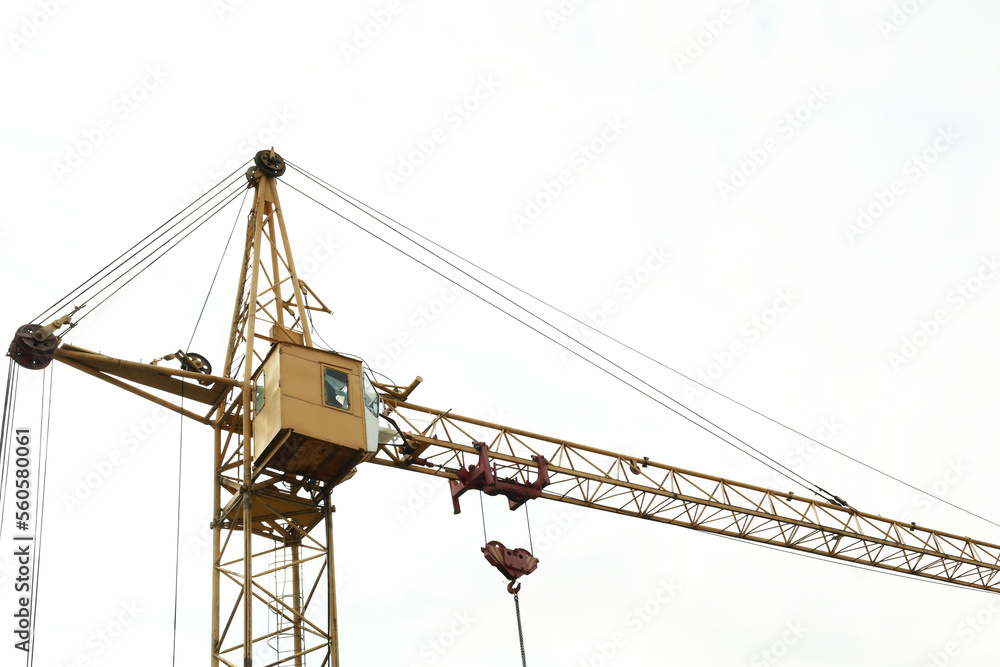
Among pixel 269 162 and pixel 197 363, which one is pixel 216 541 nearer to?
pixel 197 363

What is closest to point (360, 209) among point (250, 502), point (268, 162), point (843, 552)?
point (268, 162)

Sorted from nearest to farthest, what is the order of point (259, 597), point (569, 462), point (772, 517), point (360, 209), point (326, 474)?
1. point (259, 597)
2. point (326, 474)
3. point (569, 462)
4. point (360, 209)
5. point (772, 517)

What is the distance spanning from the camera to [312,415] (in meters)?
25.6

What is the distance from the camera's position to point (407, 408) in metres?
31.1

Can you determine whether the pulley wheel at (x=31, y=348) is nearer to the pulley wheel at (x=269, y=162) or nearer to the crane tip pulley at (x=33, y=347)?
the crane tip pulley at (x=33, y=347)

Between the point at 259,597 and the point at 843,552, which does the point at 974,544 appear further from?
the point at 259,597

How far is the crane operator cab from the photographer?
25359 millimetres

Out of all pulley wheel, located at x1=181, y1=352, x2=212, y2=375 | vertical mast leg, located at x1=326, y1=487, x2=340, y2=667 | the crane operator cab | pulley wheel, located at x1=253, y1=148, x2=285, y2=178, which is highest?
pulley wheel, located at x1=253, y1=148, x2=285, y2=178

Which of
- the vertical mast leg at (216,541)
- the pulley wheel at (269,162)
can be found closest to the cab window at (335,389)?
the vertical mast leg at (216,541)

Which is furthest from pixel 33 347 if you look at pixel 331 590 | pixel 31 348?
pixel 331 590

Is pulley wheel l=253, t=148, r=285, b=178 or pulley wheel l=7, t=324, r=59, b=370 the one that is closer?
pulley wheel l=7, t=324, r=59, b=370

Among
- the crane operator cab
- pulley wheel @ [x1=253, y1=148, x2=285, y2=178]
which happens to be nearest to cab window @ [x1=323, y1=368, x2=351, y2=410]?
the crane operator cab

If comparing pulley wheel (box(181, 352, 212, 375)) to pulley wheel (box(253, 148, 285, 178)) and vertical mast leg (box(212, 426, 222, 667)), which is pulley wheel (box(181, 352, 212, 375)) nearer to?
vertical mast leg (box(212, 426, 222, 667))

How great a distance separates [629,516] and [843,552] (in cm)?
1116
